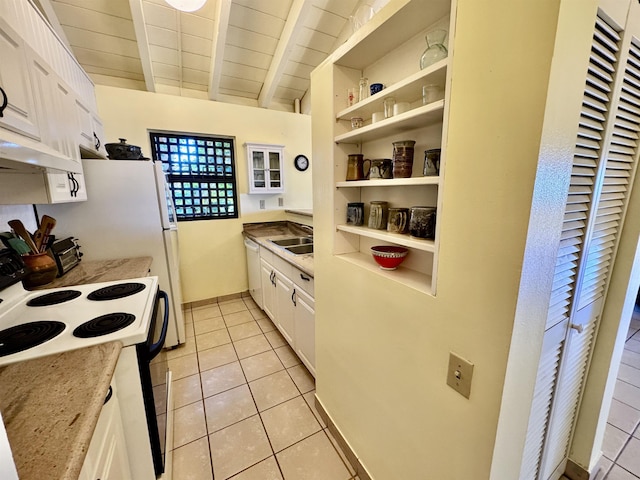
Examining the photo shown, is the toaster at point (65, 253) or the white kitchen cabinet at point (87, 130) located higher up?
the white kitchen cabinet at point (87, 130)

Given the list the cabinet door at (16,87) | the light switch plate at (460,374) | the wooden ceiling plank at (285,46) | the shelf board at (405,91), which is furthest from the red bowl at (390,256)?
the wooden ceiling plank at (285,46)

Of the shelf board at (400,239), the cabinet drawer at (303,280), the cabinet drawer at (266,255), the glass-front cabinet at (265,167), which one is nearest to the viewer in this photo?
the shelf board at (400,239)

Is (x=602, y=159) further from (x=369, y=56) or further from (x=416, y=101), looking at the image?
(x=369, y=56)

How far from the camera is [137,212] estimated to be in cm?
218

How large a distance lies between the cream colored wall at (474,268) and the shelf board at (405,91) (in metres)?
0.09

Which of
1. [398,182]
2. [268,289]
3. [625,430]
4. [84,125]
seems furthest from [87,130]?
[625,430]

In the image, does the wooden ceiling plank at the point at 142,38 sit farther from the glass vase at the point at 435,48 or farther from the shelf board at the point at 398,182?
the glass vase at the point at 435,48

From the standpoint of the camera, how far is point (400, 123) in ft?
3.25

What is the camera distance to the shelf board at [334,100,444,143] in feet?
2.77

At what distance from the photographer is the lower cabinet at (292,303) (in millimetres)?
1916

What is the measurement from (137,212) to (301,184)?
6.97ft

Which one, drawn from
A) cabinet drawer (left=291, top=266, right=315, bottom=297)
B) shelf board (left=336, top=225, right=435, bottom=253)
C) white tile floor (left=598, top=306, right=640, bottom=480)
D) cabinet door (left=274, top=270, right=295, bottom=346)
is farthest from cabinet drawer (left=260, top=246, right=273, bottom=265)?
white tile floor (left=598, top=306, right=640, bottom=480)

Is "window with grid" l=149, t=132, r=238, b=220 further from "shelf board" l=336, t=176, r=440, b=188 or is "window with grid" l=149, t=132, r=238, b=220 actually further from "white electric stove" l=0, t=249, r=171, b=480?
"shelf board" l=336, t=176, r=440, b=188

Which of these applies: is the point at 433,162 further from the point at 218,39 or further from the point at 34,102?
the point at 218,39
